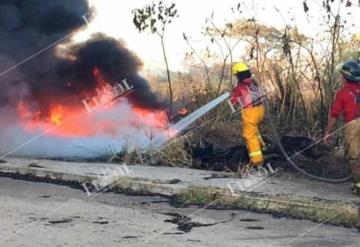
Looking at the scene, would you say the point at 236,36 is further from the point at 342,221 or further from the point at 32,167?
the point at 342,221

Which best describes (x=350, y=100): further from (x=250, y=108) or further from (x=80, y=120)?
(x=80, y=120)

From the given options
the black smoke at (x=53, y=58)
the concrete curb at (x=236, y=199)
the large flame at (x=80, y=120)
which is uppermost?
the black smoke at (x=53, y=58)

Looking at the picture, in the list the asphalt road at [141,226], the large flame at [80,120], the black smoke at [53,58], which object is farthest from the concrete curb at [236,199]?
the black smoke at [53,58]

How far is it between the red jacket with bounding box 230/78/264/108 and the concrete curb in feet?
5.52

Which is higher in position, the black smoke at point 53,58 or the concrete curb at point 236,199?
the black smoke at point 53,58

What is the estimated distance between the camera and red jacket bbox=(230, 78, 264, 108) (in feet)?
27.8

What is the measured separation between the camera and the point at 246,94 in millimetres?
8500

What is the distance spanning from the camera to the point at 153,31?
39.6 feet

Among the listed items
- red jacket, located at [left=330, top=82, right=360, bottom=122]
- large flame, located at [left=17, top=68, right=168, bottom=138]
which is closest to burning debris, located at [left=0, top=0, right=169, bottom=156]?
large flame, located at [left=17, top=68, right=168, bottom=138]

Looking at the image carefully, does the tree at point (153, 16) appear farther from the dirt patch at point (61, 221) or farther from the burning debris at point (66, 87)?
the dirt patch at point (61, 221)

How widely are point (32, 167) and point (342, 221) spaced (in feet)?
16.6

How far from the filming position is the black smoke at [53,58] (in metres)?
12.3

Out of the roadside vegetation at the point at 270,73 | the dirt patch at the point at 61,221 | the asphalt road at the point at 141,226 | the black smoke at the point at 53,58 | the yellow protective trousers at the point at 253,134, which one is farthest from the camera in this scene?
the black smoke at the point at 53,58

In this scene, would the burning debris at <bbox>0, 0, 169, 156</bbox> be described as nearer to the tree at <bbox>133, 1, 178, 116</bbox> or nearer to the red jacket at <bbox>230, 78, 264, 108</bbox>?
the tree at <bbox>133, 1, 178, 116</bbox>
